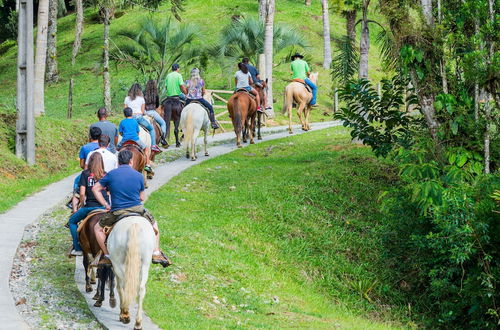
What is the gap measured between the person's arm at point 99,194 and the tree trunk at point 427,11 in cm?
885

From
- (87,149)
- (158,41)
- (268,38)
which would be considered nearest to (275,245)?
(87,149)

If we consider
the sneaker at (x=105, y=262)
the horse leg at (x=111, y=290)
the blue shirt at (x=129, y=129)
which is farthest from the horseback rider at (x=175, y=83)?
the sneaker at (x=105, y=262)

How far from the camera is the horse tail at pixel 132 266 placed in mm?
10195

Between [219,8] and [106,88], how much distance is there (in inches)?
1074

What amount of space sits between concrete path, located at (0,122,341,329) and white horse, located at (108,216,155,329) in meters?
0.46

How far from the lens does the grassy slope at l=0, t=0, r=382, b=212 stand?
22078 mm

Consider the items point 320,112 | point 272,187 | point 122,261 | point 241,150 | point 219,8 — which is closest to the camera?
point 122,261

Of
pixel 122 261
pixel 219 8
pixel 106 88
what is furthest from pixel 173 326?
pixel 219 8

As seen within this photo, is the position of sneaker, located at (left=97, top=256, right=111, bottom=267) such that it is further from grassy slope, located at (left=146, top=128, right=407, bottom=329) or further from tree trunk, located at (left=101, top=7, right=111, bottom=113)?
tree trunk, located at (left=101, top=7, right=111, bottom=113)

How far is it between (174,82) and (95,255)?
14.1m

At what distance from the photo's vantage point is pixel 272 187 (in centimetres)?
1994

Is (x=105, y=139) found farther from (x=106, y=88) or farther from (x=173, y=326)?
(x=106, y=88)

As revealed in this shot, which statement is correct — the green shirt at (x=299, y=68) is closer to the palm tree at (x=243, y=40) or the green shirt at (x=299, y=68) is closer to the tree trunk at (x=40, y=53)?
the palm tree at (x=243, y=40)

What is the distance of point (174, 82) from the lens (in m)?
25.0
